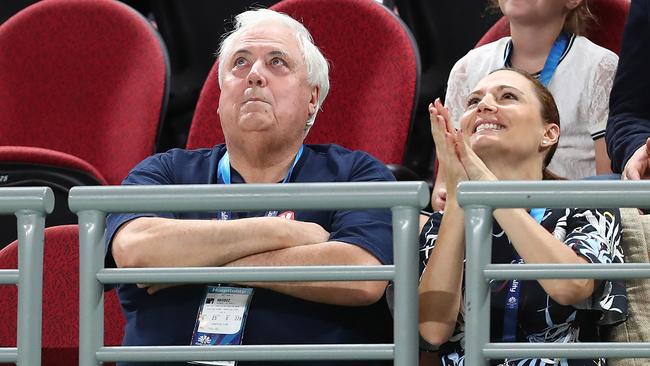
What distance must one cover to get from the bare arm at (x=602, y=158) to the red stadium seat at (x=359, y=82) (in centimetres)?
40

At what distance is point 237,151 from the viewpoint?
77.9 inches

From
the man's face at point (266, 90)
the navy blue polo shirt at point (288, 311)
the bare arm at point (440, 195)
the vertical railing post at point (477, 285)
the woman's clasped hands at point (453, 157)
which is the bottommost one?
the vertical railing post at point (477, 285)

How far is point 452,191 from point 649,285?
1.04 feet

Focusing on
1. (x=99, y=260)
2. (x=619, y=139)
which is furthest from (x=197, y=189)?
(x=619, y=139)

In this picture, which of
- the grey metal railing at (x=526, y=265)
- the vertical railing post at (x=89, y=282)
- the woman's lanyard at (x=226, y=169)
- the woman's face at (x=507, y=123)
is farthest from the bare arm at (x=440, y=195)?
the vertical railing post at (x=89, y=282)

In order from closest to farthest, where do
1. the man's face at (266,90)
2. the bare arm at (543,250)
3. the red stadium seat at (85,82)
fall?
the bare arm at (543,250) → the man's face at (266,90) → the red stadium seat at (85,82)

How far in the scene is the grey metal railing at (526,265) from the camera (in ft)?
4.21

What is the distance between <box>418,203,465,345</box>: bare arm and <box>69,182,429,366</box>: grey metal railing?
0.89 ft

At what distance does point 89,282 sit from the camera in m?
1.38

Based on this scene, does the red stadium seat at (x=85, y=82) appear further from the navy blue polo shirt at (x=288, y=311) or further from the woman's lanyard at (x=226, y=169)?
the navy blue polo shirt at (x=288, y=311)

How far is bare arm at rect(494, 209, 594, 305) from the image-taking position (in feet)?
5.13

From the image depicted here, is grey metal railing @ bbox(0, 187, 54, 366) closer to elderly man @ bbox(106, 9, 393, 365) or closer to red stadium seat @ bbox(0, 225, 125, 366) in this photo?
elderly man @ bbox(106, 9, 393, 365)

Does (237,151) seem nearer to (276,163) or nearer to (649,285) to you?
(276,163)

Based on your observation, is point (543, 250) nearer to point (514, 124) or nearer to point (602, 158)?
point (514, 124)
